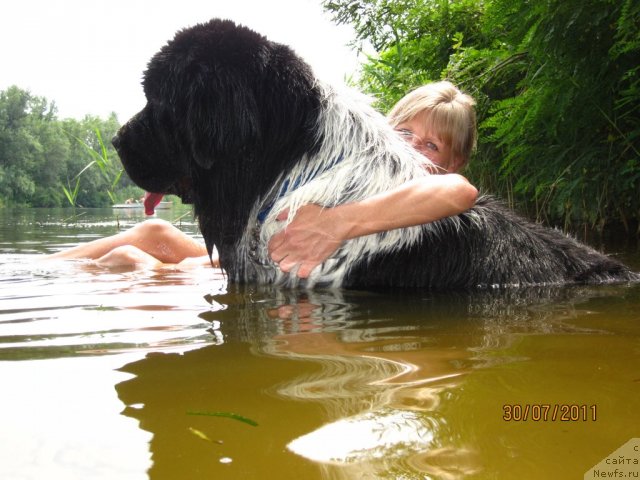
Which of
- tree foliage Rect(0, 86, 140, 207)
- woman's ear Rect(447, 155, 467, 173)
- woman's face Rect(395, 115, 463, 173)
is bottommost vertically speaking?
woman's ear Rect(447, 155, 467, 173)

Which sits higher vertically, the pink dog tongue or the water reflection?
the pink dog tongue

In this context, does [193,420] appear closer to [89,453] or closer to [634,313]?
[89,453]

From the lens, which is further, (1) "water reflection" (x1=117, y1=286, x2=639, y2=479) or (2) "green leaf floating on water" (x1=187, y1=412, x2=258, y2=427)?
(2) "green leaf floating on water" (x1=187, y1=412, x2=258, y2=427)

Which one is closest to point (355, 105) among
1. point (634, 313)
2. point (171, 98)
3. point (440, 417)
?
point (171, 98)

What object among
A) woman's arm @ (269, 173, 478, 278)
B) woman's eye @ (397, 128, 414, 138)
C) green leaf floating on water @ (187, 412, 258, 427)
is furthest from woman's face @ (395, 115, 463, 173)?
green leaf floating on water @ (187, 412, 258, 427)

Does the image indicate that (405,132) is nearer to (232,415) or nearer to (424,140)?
(424,140)

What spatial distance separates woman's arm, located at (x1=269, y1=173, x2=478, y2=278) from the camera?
2.37 meters

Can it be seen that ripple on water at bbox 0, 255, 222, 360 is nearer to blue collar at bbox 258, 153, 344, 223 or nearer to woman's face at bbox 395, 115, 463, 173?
blue collar at bbox 258, 153, 344, 223

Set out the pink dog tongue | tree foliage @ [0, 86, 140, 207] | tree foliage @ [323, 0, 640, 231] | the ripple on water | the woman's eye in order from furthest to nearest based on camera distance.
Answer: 1. tree foliage @ [0, 86, 140, 207]
2. the woman's eye
3. the pink dog tongue
4. tree foliage @ [323, 0, 640, 231]
5. the ripple on water

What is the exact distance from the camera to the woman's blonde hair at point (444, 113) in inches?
134

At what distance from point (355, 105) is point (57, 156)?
53.7 meters

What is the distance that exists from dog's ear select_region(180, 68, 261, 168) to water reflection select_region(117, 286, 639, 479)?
0.89m

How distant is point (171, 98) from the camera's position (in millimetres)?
2598

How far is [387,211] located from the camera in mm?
2393
